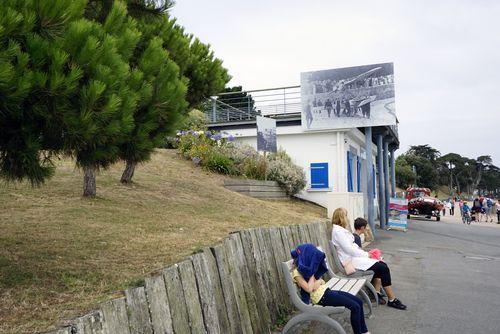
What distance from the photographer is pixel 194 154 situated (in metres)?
17.5

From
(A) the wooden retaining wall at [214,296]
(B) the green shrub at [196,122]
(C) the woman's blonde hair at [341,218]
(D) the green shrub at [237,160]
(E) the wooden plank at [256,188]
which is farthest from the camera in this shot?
(B) the green shrub at [196,122]

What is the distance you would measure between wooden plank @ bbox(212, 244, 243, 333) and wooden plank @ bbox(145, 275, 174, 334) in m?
0.95

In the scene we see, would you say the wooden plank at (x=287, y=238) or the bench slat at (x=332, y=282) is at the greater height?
the wooden plank at (x=287, y=238)

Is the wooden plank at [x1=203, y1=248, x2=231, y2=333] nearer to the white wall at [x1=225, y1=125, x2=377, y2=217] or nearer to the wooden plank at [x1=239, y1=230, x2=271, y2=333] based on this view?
the wooden plank at [x1=239, y1=230, x2=271, y2=333]

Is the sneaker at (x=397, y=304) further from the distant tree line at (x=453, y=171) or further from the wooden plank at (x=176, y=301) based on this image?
the distant tree line at (x=453, y=171)

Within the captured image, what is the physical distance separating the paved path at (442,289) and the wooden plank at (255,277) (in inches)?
30.3

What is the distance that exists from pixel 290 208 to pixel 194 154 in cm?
439

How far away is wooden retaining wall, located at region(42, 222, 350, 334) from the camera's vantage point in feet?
9.12

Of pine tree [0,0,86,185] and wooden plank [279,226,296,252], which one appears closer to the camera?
pine tree [0,0,86,185]

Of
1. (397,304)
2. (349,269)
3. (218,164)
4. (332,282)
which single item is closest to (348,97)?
(218,164)

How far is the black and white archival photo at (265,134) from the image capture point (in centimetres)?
1561

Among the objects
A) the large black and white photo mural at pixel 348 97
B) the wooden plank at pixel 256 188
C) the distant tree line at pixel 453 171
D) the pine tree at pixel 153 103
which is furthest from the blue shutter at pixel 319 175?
the distant tree line at pixel 453 171

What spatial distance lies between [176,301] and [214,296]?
2.13 feet

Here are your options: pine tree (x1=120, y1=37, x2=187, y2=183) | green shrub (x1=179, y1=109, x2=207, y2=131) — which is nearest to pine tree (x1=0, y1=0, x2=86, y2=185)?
pine tree (x1=120, y1=37, x2=187, y2=183)
